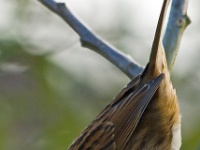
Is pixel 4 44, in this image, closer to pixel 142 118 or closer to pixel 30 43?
pixel 30 43

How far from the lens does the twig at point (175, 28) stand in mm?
6543

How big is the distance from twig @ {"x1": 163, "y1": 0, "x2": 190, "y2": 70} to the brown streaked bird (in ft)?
0.24

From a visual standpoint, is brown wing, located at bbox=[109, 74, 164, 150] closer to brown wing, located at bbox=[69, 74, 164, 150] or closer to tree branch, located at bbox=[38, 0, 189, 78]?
brown wing, located at bbox=[69, 74, 164, 150]

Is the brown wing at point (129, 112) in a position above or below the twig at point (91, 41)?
below

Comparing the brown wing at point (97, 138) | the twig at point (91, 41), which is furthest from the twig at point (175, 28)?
the brown wing at point (97, 138)

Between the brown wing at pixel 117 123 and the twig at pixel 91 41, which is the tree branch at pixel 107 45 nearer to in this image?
the twig at pixel 91 41

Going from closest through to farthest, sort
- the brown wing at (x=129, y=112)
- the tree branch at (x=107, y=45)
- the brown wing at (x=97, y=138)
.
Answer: the tree branch at (x=107, y=45), the brown wing at (x=129, y=112), the brown wing at (x=97, y=138)

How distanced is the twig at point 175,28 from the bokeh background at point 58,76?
0.68m

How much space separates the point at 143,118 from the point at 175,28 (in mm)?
553

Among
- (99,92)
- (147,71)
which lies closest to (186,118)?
(99,92)

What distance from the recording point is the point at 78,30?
6562 mm

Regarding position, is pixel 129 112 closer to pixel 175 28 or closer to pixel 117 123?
pixel 117 123

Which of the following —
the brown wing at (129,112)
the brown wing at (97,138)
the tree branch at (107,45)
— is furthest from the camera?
the brown wing at (97,138)

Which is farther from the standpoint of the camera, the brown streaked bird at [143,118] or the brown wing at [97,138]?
the brown wing at [97,138]
